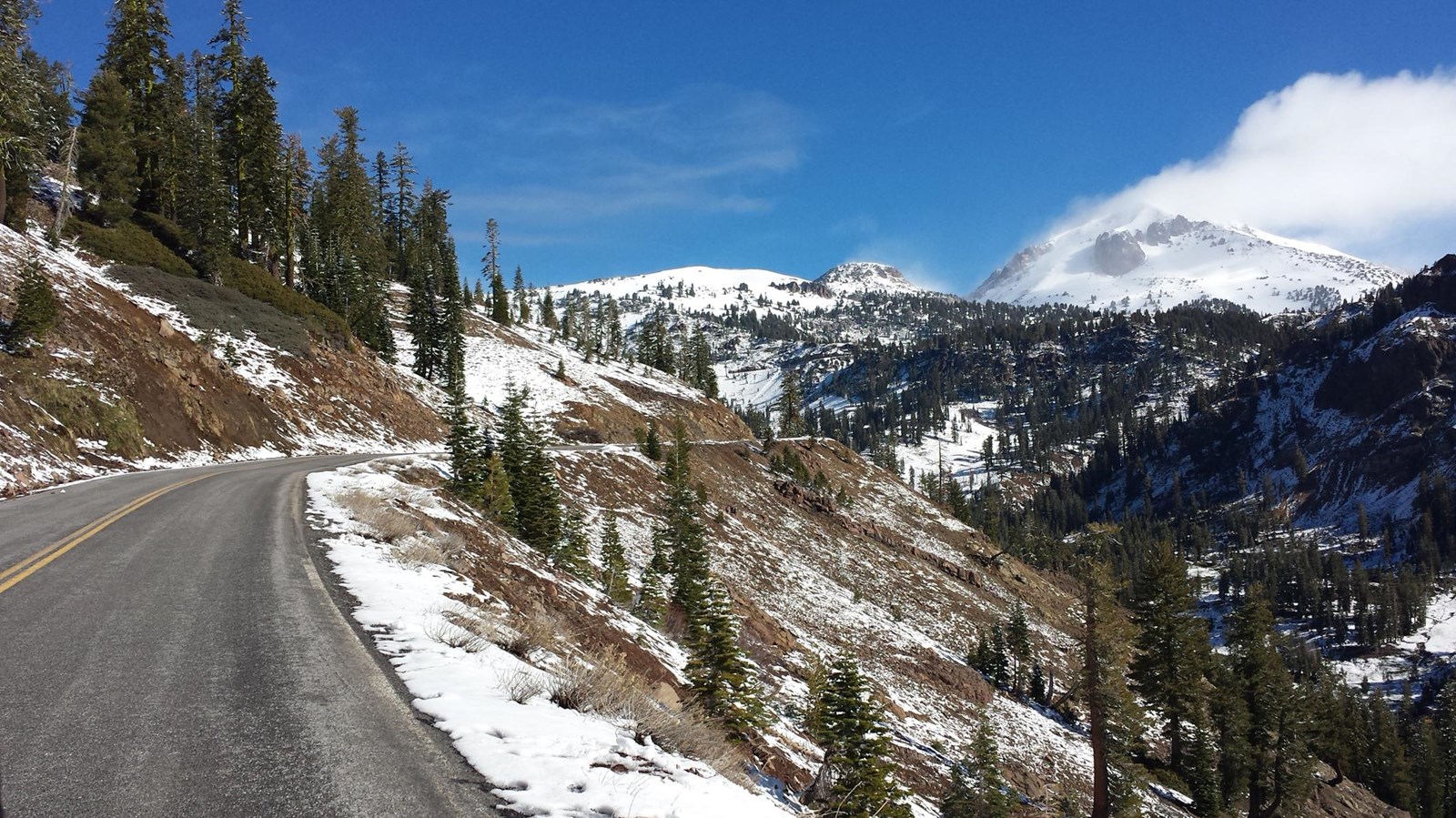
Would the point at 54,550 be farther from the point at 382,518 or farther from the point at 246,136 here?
the point at 246,136

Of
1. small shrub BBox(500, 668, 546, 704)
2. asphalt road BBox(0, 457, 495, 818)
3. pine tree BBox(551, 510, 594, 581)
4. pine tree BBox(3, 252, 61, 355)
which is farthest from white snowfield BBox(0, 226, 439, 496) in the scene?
small shrub BBox(500, 668, 546, 704)

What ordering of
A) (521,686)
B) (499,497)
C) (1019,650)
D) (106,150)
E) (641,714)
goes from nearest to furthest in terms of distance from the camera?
(521,686)
(641,714)
(499,497)
(106,150)
(1019,650)

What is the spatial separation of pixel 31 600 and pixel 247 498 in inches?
391

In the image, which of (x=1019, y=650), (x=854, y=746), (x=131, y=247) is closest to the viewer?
(x=854, y=746)

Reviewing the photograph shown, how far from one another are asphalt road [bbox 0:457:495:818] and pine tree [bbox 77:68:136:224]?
1678 inches

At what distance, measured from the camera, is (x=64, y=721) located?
15.8 ft

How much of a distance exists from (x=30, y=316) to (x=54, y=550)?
18.9 metres

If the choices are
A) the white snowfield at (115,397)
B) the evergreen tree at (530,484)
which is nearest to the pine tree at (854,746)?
the evergreen tree at (530,484)

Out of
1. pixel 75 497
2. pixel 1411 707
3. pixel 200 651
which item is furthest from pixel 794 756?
pixel 1411 707

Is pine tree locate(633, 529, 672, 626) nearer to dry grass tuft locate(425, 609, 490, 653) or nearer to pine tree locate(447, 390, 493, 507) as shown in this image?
pine tree locate(447, 390, 493, 507)

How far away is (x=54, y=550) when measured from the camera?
1022 centimetres

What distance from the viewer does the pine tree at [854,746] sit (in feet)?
49.4

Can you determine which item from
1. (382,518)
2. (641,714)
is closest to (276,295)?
(382,518)

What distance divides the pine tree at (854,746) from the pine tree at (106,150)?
49922 mm
